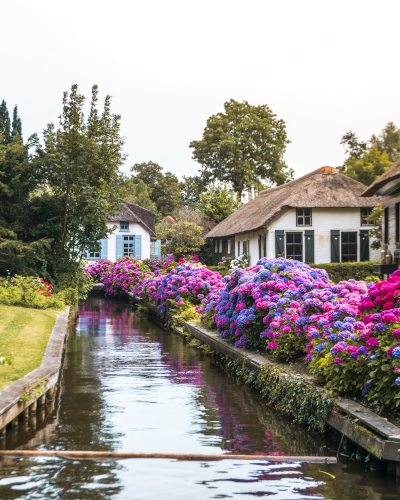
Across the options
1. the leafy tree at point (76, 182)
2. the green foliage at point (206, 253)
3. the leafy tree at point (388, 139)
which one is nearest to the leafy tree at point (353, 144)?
the leafy tree at point (388, 139)

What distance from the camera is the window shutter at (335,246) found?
3147cm

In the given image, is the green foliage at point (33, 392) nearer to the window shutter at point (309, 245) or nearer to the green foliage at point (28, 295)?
the green foliage at point (28, 295)

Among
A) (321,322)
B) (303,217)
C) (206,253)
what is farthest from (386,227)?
(206,253)

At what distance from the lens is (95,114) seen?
20.9 m

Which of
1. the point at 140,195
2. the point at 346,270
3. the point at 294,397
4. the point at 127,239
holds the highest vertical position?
the point at 140,195

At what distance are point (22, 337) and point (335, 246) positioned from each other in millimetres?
22902

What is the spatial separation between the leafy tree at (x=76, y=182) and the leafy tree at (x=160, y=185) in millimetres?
56932

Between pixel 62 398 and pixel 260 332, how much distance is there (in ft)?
12.6

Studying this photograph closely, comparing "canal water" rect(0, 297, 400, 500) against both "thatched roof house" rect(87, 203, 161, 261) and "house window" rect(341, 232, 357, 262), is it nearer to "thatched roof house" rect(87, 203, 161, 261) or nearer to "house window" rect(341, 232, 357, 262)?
"house window" rect(341, 232, 357, 262)

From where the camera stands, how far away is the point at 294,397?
7.66m

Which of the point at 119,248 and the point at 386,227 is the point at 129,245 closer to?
the point at 119,248

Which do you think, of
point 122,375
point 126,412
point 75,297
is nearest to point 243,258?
point 75,297

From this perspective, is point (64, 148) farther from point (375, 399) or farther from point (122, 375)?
point (375, 399)

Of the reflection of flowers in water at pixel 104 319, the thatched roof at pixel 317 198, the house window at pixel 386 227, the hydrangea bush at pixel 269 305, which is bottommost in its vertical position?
the reflection of flowers in water at pixel 104 319
